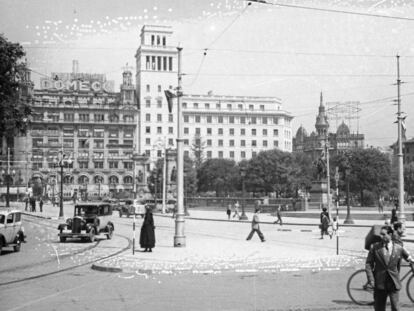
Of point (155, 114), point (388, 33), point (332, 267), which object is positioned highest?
point (155, 114)

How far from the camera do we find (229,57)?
3678 centimetres

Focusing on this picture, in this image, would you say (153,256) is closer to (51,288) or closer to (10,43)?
(51,288)

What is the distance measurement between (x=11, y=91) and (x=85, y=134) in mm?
76326

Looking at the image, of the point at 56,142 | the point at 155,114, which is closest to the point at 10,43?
the point at 56,142

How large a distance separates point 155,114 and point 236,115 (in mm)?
24631

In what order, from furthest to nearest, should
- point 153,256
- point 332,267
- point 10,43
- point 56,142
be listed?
point 56,142 < point 10,43 < point 153,256 < point 332,267

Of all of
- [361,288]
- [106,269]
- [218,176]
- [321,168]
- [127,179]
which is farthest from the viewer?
[127,179]

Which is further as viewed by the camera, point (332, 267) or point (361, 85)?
point (361, 85)

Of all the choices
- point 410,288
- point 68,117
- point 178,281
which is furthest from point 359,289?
point 68,117

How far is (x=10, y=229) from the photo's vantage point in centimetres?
2194

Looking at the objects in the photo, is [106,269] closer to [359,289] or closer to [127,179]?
[359,289]

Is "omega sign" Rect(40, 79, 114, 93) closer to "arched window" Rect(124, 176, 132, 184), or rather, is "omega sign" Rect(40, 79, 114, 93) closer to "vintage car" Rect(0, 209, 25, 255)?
"arched window" Rect(124, 176, 132, 184)

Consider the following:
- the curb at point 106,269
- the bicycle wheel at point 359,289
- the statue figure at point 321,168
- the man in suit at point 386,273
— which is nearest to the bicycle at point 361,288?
the bicycle wheel at point 359,289

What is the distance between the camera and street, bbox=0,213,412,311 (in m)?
10.9
